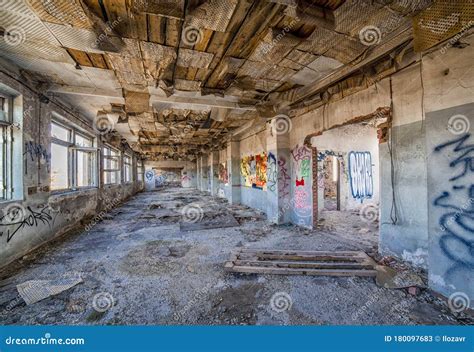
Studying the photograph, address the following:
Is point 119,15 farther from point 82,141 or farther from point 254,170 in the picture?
point 254,170

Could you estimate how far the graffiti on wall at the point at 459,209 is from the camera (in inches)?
89.6

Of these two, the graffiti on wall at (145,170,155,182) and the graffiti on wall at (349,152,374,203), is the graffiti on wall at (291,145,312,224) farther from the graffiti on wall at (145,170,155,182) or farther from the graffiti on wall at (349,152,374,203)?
the graffiti on wall at (145,170,155,182)

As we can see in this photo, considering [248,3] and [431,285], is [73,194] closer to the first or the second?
[248,3]

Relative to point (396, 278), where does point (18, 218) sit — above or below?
above

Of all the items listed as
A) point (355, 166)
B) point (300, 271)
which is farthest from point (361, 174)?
point (300, 271)

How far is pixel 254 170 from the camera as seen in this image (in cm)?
884

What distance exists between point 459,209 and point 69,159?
864cm

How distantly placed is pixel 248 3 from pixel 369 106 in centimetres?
288

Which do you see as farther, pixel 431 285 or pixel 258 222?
pixel 258 222

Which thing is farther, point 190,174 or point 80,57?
point 190,174

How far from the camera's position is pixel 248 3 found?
232cm

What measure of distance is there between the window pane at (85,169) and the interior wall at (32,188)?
1826 mm

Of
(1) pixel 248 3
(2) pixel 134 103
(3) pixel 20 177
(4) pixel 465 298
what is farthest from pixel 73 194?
(4) pixel 465 298

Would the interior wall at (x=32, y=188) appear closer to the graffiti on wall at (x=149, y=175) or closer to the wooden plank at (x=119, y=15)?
the wooden plank at (x=119, y=15)
